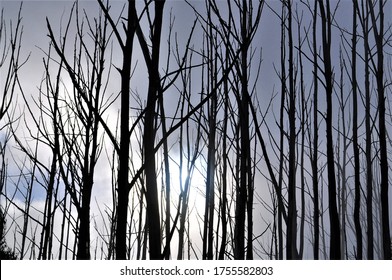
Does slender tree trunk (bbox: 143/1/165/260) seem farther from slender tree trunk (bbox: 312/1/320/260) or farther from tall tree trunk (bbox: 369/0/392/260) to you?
tall tree trunk (bbox: 369/0/392/260)

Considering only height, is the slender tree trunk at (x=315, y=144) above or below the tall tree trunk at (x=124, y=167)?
above

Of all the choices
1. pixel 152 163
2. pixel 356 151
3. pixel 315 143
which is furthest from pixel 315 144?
pixel 152 163

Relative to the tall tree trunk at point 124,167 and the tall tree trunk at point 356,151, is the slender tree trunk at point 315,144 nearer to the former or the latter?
the tall tree trunk at point 356,151

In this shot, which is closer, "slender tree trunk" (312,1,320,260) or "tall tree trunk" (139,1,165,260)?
"tall tree trunk" (139,1,165,260)

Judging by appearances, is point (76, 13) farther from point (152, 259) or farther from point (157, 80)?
point (152, 259)

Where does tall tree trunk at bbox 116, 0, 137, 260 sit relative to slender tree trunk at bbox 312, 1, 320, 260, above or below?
below

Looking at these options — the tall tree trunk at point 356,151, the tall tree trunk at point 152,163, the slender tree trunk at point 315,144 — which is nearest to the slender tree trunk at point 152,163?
the tall tree trunk at point 152,163

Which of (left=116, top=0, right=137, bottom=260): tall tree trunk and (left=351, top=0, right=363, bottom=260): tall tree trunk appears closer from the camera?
(left=116, top=0, right=137, bottom=260): tall tree trunk

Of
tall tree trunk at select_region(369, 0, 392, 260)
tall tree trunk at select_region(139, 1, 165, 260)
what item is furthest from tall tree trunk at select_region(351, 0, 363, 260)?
tall tree trunk at select_region(139, 1, 165, 260)

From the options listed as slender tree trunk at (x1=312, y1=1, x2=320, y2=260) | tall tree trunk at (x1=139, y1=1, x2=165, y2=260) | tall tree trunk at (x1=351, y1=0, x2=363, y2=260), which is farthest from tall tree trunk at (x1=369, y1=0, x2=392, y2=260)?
tall tree trunk at (x1=139, y1=1, x2=165, y2=260)

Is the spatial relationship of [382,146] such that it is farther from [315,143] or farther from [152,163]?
[152,163]

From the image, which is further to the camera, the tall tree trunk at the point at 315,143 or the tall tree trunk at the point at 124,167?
the tall tree trunk at the point at 315,143

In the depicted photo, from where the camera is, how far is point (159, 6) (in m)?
0.70

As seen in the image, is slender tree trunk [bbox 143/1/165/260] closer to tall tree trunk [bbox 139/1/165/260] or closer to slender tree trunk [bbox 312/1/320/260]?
tall tree trunk [bbox 139/1/165/260]
